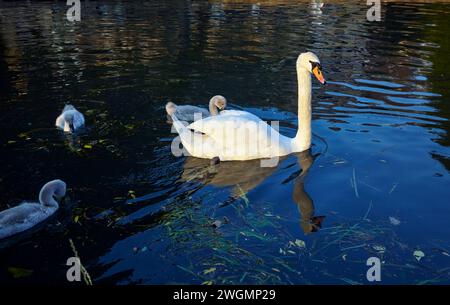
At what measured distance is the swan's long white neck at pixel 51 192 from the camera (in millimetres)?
7074

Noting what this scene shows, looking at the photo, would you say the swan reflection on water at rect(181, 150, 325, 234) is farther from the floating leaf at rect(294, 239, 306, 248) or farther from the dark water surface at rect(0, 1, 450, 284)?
the floating leaf at rect(294, 239, 306, 248)

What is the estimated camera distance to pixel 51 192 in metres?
7.19

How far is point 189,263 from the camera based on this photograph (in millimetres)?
5773

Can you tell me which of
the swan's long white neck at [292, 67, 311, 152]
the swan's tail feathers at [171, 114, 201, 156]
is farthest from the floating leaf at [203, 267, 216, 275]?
the swan's long white neck at [292, 67, 311, 152]

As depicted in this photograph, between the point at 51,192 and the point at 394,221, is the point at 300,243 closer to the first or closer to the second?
the point at 394,221

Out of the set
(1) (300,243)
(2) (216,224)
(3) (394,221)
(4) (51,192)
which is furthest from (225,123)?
(3) (394,221)

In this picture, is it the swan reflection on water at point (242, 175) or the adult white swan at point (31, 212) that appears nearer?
the adult white swan at point (31, 212)

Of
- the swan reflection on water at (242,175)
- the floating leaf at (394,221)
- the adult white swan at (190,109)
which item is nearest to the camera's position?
the floating leaf at (394,221)

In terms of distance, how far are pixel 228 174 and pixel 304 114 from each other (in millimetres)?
2122

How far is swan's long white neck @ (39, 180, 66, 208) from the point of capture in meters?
7.07

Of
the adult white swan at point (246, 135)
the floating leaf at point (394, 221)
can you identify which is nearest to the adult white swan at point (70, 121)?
the adult white swan at point (246, 135)

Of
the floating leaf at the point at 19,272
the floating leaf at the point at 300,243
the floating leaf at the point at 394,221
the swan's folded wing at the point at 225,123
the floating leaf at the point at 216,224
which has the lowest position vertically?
the floating leaf at the point at 19,272

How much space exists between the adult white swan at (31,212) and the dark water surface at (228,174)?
0.69ft

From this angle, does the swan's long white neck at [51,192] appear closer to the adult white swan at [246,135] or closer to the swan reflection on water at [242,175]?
the swan reflection on water at [242,175]
